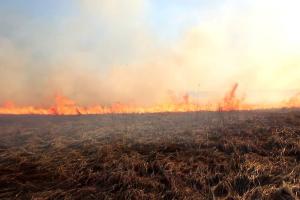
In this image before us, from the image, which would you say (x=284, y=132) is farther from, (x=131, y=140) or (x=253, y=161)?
(x=131, y=140)

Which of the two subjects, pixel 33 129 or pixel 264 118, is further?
pixel 33 129

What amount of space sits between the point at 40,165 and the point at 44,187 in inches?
86.0

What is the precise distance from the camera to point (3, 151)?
1688 cm

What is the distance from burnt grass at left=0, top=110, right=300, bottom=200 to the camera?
11688 millimetres

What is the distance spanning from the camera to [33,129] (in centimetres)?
2323

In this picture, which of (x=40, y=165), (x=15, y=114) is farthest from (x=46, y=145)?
(x=15, y=114)

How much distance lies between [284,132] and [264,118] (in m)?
4.64

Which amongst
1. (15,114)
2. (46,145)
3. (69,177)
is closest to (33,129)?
(46,145)

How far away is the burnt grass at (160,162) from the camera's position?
11.7m

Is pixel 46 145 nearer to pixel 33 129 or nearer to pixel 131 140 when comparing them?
pixel 131 140

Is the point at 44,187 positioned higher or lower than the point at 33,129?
lower

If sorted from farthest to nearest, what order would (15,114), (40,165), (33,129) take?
1. (15,114)
2. (33,129)
3. (40,165)

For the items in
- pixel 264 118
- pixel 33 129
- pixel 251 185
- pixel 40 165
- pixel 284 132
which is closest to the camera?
pixel 251 185

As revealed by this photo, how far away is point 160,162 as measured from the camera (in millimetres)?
13758
